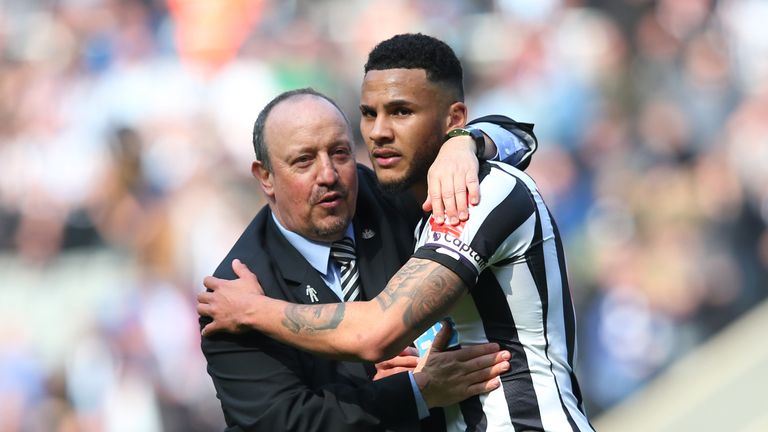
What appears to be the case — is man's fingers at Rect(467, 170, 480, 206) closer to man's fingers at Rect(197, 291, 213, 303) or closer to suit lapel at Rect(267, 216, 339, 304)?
suit lapel at Rect(267, 216, 339, 304)

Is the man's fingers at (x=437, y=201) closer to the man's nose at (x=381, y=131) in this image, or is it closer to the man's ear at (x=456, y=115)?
the man's nose at (x=381, y=131)

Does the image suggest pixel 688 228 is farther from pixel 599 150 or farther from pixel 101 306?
pixel 101 306

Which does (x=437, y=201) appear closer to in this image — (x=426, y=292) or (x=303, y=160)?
(x=426, y=292)

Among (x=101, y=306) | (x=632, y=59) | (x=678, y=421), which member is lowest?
(x=678, y=421)

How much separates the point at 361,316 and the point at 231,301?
50 centimetres

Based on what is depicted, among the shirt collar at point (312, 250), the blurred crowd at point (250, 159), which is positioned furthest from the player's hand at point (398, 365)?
the blurred crowd at point (250, 159)

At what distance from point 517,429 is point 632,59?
6.20 m

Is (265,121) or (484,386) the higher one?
(265,121)

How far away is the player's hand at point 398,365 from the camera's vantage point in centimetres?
389

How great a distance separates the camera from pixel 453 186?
3498 mm

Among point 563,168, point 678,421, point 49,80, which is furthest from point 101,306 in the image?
point 678,421

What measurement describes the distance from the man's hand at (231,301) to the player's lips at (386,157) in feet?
1.92

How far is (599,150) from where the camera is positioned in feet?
29.0

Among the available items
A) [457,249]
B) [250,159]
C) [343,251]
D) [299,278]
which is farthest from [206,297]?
[250,159]
